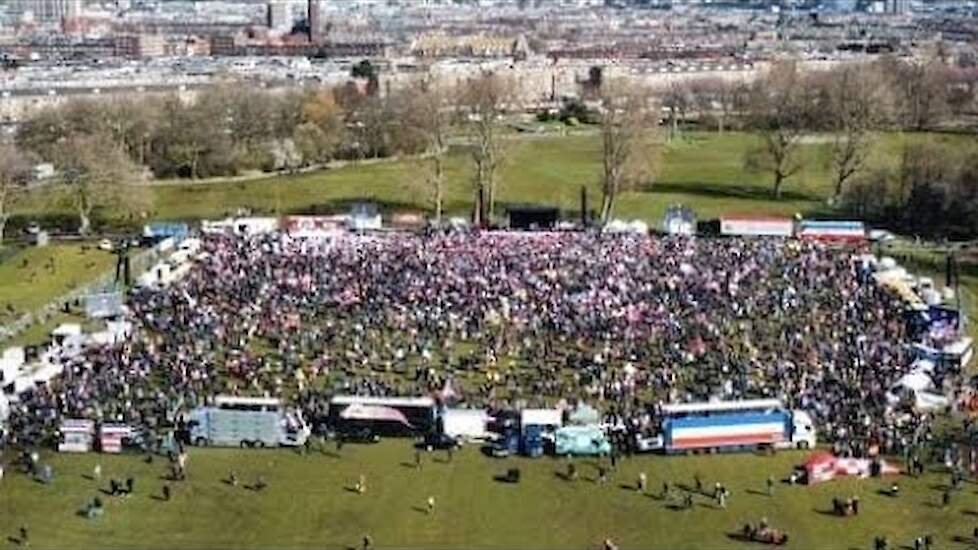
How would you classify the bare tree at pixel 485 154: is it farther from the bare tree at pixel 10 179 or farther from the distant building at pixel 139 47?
the distant building at pixel 139 47

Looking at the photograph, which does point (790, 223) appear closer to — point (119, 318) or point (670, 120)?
point (119, 318)

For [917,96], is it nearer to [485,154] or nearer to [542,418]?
[485,154]

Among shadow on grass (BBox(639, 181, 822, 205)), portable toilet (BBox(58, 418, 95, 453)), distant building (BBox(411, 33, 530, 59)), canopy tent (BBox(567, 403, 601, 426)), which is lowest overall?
portable toilet (BBox(58, 418, 95, 453))

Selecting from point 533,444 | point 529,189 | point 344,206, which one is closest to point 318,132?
point 344,206

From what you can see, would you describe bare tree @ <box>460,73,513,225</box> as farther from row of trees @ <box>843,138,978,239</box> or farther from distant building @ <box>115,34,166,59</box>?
distant building @ <box>115,34,166,59</box>

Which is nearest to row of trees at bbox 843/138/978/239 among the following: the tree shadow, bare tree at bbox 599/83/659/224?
bare tree at bbox 599/83/659/224

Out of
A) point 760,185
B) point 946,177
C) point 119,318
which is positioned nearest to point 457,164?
point 760,185
